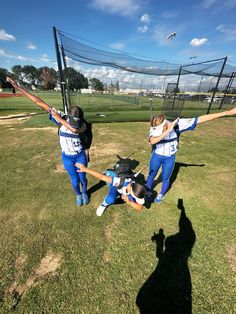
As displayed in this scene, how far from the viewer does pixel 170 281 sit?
2.25m

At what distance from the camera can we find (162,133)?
2807mm

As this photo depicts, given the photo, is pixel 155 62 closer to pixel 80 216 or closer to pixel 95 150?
pixel 95 150

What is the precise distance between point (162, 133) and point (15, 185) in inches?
151

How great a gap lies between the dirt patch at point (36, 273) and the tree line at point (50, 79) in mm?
3522

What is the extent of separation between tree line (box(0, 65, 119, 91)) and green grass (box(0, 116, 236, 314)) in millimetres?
2749

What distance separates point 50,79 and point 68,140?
3328 inches

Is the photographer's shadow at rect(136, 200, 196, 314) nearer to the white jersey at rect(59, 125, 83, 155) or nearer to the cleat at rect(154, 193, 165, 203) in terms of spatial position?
the cleat at rect(154, 193, 165, 203)

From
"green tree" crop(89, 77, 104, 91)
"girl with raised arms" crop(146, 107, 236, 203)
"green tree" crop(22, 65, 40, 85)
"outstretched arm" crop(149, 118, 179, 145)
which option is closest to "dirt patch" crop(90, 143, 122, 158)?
"girl with raised arms" crop(146, 107, 236, 203)

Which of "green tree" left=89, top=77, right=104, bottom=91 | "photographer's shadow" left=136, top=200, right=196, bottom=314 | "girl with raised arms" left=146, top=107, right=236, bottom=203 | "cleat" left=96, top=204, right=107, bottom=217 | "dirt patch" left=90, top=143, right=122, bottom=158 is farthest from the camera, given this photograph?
"green tree" left=89, top=77, right=104, bottom=91

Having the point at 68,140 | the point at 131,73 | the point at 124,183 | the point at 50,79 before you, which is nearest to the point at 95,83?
the point at 131,73

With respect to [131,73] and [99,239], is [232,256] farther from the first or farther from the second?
[131,73]

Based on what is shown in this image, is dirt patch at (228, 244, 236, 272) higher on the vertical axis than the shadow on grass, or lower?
higher

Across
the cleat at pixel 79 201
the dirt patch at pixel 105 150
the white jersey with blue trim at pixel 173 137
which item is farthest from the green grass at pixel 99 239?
the white jersey with blue trim at pixel 173 137

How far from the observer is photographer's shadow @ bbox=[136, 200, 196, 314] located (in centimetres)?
201
